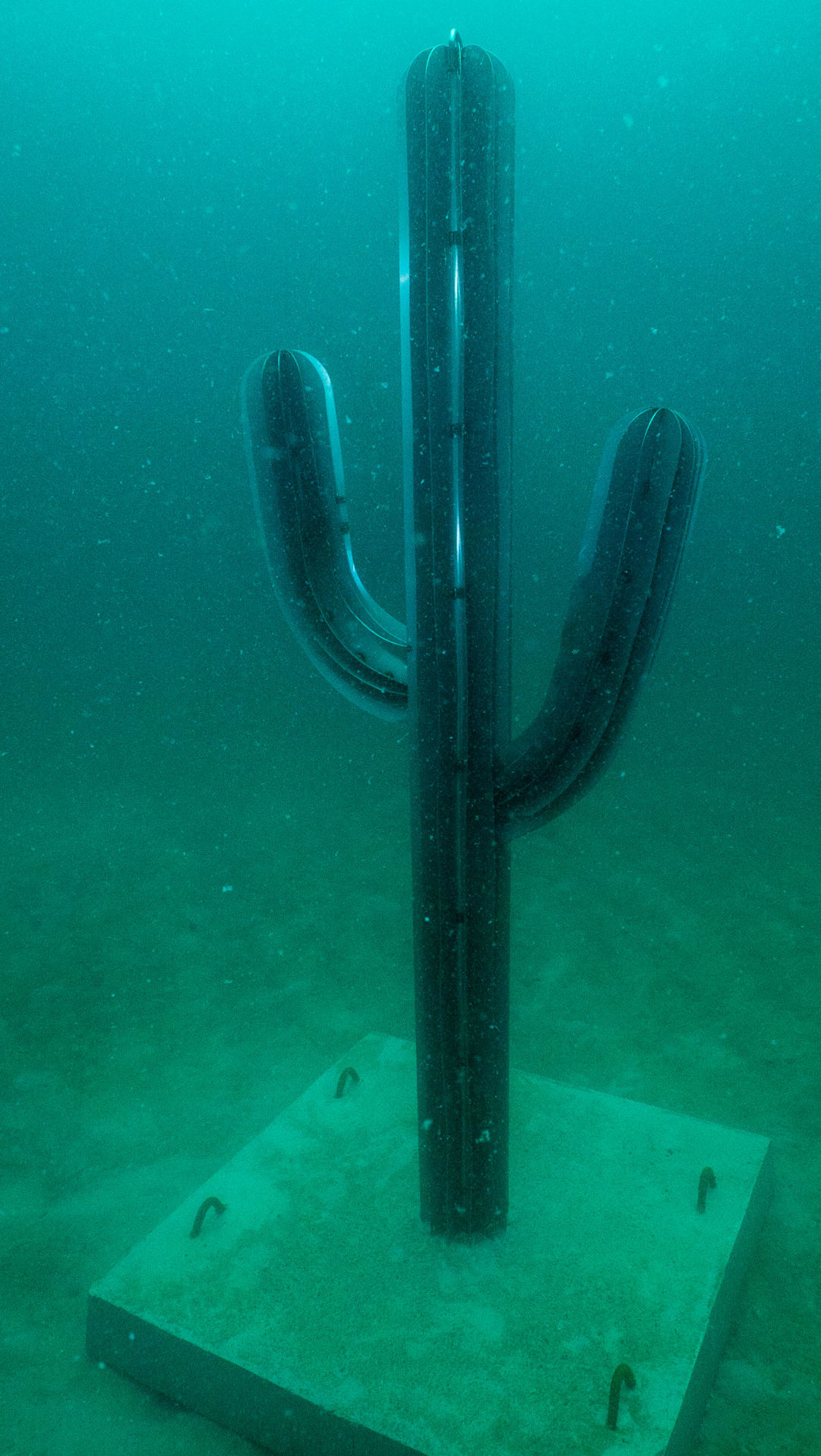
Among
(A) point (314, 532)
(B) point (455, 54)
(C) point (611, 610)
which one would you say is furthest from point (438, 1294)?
(B) point (455, 54)

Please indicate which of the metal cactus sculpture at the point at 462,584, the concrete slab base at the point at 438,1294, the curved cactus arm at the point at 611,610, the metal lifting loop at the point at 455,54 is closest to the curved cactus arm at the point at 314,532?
the metal cactus sculpture at the point at 462,584

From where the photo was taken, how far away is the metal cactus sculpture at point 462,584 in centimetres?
152

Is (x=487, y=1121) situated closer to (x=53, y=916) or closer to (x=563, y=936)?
(x=563, y=936)

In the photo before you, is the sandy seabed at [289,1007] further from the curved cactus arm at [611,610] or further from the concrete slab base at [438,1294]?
the curved cactus arm at [611,610]

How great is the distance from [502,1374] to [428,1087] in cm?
48

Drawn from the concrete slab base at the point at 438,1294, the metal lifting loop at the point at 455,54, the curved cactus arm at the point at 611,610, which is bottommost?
the concrete slab base at the point at 438,1294

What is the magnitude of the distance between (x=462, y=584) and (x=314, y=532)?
1.15 feet

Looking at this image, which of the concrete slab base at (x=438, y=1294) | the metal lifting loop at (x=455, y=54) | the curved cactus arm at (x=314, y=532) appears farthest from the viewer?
the curved cactus arm at (x=314, y=532)

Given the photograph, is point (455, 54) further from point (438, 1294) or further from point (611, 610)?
point (438, 1294)

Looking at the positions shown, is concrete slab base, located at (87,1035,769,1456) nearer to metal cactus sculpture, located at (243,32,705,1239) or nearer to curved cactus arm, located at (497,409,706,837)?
metal cactus sculpture, located at (243,32,705,1239)

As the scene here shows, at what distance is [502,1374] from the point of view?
5.44 ft

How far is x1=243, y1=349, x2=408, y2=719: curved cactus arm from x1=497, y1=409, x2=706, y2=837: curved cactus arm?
Answer: 28 centimetres

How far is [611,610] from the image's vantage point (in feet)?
5.27

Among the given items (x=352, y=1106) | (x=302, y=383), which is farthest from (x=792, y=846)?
(x=302, y=383)
